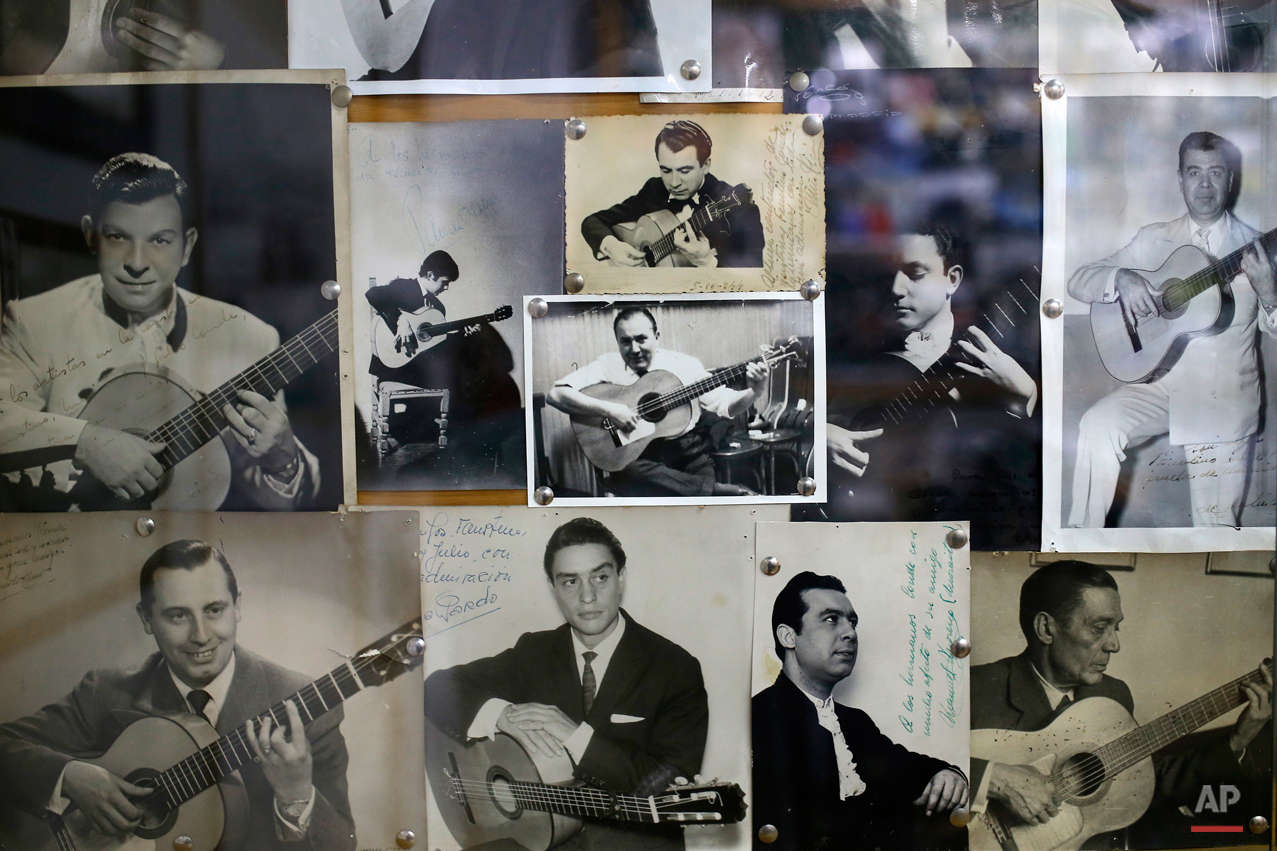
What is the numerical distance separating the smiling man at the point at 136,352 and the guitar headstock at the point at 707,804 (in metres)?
0.50

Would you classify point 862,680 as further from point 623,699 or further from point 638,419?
point 638,419

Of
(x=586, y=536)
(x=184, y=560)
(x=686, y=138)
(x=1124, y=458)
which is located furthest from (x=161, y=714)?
(x=1124, y=458)

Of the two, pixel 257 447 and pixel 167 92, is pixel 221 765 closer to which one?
pixel 257 447

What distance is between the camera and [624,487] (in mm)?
819

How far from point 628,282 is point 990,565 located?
18.8 inches

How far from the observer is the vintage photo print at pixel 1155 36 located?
2.63 ft

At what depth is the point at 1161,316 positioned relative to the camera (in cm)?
81

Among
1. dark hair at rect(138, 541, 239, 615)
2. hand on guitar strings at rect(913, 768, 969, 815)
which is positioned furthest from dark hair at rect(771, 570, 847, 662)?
dark hair at rect(138, 541, 239, 615)

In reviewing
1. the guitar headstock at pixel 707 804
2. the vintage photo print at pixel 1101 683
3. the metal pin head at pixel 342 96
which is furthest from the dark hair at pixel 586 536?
the metal pin head at pixel 342 96

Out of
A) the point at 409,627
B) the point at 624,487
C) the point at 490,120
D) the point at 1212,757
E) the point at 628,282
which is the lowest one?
the point at 1212,757

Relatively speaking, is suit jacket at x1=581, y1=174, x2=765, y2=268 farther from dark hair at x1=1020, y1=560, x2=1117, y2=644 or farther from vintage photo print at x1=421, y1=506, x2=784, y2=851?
dark hair at x1=1020, y1=560, x2=1117, y2=644

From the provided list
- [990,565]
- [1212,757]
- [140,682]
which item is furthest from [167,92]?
[1212,757]

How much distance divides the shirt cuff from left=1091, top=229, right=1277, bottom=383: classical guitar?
719mm

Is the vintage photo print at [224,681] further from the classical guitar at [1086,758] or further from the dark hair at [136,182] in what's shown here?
the classical guitar at [1086,758]
